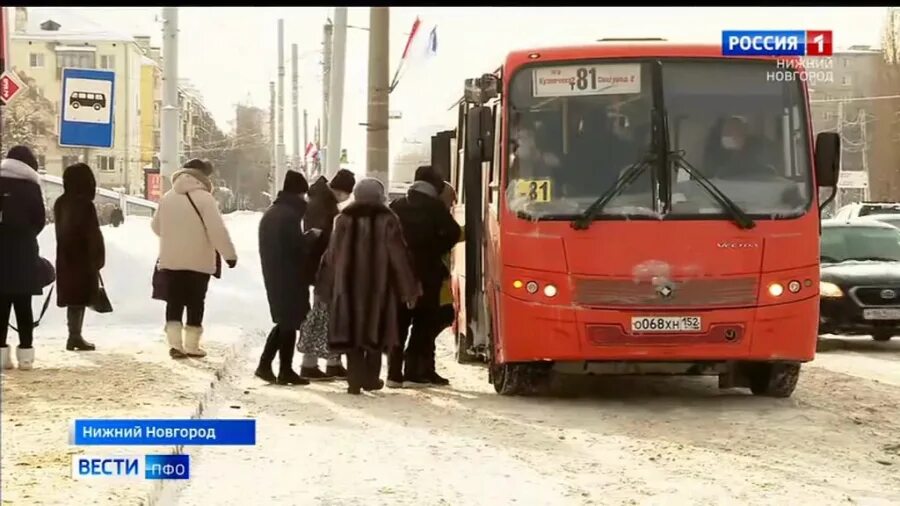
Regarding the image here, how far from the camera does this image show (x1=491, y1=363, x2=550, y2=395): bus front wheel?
33.0 ft

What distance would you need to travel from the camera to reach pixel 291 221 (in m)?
10.4

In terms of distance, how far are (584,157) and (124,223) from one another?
1567cm

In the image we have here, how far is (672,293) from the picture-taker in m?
9.31

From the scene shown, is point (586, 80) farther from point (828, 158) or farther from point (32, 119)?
point (32, 119)

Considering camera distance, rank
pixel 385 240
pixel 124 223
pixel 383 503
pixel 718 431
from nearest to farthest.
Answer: pixel 383 503 < pixel 718 431 < pixel 385 240 < pixel 124 223

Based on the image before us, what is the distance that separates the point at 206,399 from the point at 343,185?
9.15 feet

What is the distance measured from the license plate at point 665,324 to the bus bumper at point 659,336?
3 cm

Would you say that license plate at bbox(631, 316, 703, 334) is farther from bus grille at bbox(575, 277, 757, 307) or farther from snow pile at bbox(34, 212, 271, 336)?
snow pile at bbox(34, 212, 271, 336)

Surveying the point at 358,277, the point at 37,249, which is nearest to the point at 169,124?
the point at 37,249

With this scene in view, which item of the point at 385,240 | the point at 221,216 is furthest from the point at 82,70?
the point at 385,240

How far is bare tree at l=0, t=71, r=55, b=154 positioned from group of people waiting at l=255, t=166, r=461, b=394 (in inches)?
279

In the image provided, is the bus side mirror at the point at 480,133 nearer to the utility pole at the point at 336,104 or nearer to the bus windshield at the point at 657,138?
the bus windshield at the point at 657,138

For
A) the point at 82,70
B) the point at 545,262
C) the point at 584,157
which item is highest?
the point at 82,70

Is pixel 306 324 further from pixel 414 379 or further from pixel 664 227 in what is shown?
pixel 664 227
